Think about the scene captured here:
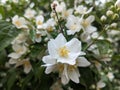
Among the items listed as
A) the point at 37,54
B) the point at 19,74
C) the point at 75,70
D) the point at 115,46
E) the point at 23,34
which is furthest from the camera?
the point at 115,46

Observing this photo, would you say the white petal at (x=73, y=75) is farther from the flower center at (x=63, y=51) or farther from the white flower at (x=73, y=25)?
the white flower at (x=73, y=25)

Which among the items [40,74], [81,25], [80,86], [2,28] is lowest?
[80,86]

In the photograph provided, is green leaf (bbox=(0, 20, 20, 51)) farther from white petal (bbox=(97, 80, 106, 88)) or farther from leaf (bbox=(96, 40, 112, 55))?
white petal (bbox=(97, 80, 106, 88))

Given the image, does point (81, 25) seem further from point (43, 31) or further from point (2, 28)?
point (2, 28)

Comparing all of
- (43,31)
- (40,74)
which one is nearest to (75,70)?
(40,74)

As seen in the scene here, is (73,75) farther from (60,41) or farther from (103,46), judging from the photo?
(103,46)

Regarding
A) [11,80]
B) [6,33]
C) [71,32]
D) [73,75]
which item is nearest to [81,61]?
[73,75]

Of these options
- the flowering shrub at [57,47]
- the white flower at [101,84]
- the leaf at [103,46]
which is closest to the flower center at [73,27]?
the flowering shrub at [57,47]
